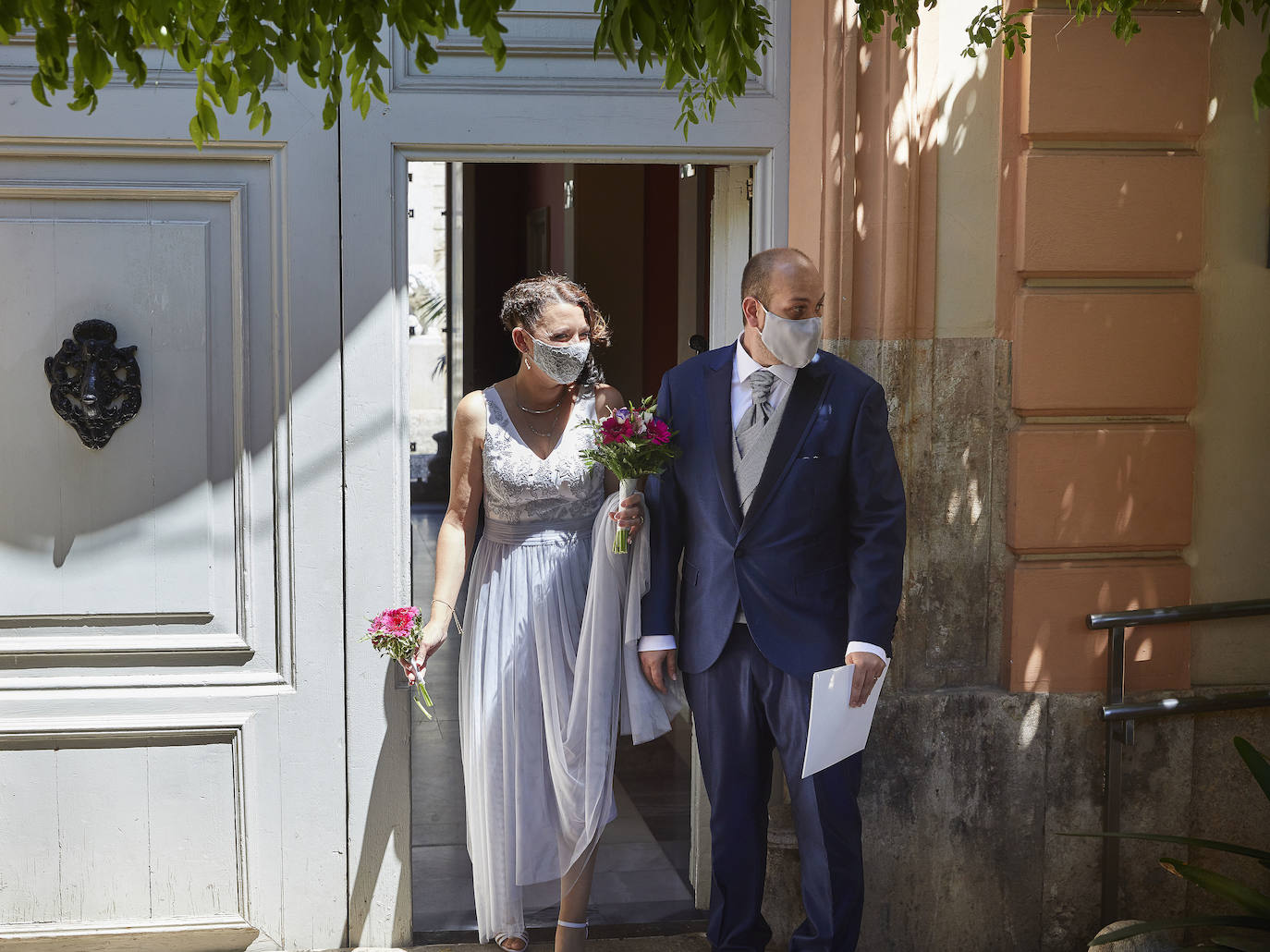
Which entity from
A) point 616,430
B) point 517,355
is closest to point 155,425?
point 616,430

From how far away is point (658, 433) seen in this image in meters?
3.34

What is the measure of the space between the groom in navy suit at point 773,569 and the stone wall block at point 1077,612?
0.75 metres

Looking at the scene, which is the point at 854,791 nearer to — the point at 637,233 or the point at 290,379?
the point at 290,379

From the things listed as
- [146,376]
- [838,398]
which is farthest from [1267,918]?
[146,376]

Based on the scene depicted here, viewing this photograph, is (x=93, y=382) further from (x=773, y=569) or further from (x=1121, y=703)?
(x=1121, y=703)

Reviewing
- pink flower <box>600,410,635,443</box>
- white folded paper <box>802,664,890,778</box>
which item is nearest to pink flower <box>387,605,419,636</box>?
pink flower <box>600,410,635,443</box>

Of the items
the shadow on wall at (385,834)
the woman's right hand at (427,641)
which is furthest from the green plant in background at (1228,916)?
the shadow on wall at (385,834)

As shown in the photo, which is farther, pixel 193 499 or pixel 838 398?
pixel 193 499

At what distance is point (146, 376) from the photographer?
386 centimetres

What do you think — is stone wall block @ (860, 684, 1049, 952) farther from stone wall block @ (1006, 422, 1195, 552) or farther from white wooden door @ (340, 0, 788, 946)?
white wooden door @ (340, 0, 788, 946)

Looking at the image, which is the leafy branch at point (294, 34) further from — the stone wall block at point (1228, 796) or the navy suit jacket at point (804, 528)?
the stone wall block at point (1228, 796)

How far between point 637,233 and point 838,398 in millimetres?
6118

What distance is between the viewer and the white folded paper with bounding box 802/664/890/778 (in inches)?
133

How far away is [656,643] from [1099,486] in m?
1.50
